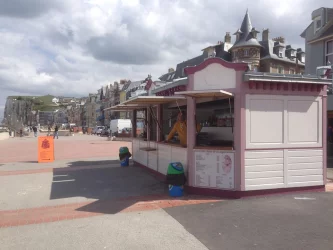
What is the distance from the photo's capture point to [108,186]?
9.01 meters

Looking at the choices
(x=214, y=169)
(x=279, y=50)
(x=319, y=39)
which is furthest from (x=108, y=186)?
(x=279, y=50)

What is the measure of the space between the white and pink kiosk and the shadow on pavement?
53.6 inches

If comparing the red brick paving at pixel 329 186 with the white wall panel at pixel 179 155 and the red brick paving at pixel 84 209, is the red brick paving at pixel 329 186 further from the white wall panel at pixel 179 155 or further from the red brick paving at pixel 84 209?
the white wall panel at pixel 179 155

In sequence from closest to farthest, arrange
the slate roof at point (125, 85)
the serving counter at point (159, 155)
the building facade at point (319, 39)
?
Answer: 1. the serving counter at point (159, 155)
2. the building facade at point (319, 39)
3. the slate roof at point (125, 85)

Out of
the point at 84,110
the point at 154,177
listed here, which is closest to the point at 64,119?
the point at 84,110

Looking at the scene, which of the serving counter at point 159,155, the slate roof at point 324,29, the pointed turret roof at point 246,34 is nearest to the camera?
the serving counter at point 159,155

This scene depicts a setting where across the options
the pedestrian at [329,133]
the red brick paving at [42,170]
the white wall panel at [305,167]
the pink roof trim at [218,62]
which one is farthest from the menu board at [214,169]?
the pedestrian at [329,133]

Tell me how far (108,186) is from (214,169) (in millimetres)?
3306

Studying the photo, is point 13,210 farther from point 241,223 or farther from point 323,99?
point 323,99

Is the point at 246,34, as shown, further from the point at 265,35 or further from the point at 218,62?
the point at 218,62

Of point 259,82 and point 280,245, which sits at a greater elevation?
point 259,82

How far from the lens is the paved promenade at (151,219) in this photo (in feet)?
15.6

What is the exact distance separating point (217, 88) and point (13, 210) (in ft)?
17.4

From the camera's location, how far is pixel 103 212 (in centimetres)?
635
